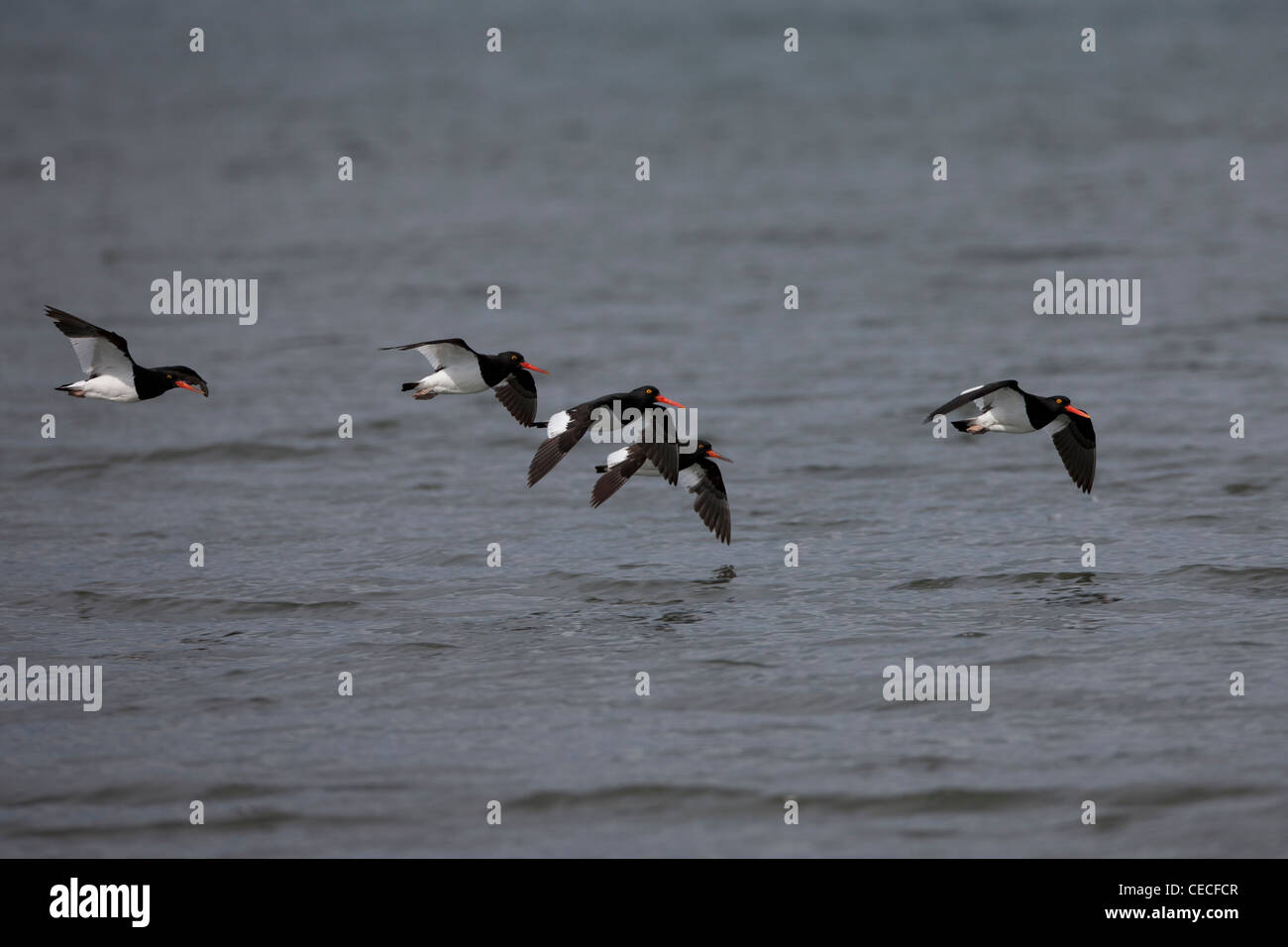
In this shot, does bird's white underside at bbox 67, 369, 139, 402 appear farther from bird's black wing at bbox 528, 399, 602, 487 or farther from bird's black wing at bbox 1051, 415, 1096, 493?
bird's black wing at bbox 1051, 415, 1096, 493

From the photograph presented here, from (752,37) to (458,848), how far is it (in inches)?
3438

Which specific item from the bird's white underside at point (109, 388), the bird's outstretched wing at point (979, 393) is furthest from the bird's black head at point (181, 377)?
the bird's outstretched wing at point (979, 393)

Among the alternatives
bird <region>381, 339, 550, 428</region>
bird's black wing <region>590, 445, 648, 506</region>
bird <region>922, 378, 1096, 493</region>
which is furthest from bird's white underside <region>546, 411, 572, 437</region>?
bird <region>922, 378, 1096, 493</region>

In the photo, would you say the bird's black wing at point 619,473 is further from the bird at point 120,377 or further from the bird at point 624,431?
the bird at point 120,377

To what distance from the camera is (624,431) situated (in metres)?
18.6

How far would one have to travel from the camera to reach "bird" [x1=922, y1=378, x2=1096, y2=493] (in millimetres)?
18922

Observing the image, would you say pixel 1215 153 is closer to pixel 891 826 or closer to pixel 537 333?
pixel 537 333

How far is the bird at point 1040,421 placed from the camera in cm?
1892

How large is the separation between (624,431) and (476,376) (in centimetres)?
176

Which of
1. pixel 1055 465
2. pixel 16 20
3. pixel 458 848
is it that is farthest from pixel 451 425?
pixel 16 20

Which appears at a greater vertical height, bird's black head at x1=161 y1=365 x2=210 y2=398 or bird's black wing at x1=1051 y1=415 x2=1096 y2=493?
bird's black head at x1=161 y1=365 x2=210 y2=398

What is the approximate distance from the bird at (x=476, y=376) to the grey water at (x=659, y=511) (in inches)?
89.1

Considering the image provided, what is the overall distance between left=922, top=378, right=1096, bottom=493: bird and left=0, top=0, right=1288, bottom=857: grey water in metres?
1.22
